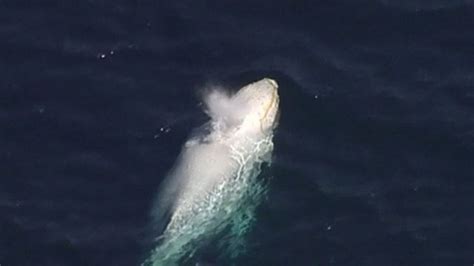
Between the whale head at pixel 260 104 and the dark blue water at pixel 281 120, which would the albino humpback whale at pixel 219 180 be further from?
the dark blue water at pixel 281 120

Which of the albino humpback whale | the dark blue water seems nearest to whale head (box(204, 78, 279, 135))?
the albino humpback whale

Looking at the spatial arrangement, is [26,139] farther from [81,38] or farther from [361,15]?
[361,15]

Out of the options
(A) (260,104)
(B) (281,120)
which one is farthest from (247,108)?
(B) (281,120)

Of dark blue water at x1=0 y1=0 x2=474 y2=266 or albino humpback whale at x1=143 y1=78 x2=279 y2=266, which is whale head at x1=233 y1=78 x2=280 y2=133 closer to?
albino humpback whale at x1=143 y1=78 x2=279 y2=266

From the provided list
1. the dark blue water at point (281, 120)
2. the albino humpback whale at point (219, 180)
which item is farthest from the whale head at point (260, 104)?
the dark blue water at point (281, 120)

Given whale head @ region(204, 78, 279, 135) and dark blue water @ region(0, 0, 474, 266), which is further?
whale head @ region(204, 78, 279, 135)

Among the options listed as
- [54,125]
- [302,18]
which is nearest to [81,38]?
[54,125]
